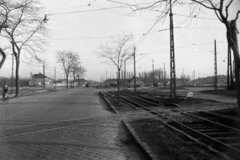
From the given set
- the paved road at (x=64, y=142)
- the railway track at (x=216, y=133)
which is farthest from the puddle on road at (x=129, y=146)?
the railway track at (x=216, y=133)

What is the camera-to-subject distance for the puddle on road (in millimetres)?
5836

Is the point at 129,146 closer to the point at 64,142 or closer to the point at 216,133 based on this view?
the point at 64,142

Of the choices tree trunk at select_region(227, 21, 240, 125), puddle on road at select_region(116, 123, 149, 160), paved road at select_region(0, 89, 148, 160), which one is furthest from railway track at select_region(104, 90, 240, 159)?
paved road at select_region(0, 89, 148, 160)

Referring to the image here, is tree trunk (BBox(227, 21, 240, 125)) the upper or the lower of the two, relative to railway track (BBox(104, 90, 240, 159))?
upper

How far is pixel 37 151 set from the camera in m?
6.11

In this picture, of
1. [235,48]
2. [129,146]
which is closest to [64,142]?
[129,146]

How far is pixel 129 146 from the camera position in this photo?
6828 millimetres

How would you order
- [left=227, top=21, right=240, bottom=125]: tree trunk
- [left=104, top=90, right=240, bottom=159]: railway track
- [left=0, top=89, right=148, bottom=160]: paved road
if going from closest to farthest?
[left=227, top=21, right=240, bottom=125]: tree trunk < [left=0, top=89, right=148, bottom=160]: paved road < [left=104, top=90, right=240, bottom=159]: railway track

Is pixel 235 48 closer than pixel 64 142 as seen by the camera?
Yes

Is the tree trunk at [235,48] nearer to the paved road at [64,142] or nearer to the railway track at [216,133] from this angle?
the railway track at [216,133]

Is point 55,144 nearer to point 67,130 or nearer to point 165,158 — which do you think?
point 67,130

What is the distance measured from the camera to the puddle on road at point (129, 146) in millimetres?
5836

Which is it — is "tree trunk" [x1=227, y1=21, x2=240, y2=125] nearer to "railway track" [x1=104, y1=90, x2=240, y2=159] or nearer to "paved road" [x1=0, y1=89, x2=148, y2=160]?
"railway track" [x1=104, y1=90, x2=240, y2=159]

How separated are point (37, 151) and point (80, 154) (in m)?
1.11
